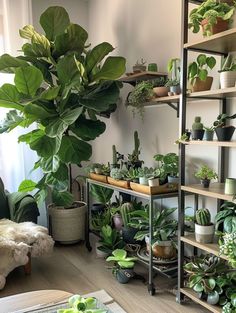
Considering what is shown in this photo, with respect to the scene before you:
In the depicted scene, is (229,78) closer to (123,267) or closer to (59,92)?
(59,92)

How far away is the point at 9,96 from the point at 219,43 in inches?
64.5

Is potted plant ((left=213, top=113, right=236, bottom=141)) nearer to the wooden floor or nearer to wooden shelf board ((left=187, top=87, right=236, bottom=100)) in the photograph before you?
wooden shelf board ((left=187, top=87, right=236, bottom=100))

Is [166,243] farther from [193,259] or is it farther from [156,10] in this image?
[156,10]

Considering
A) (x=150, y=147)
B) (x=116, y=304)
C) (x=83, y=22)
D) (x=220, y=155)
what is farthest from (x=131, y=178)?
(x=83, y=22)

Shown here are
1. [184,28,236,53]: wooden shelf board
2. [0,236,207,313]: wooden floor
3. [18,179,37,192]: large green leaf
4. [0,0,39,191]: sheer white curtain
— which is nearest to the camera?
[184,28,236,53]: wooden shelf board

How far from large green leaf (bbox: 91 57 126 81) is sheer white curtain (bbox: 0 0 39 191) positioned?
3.40 feet

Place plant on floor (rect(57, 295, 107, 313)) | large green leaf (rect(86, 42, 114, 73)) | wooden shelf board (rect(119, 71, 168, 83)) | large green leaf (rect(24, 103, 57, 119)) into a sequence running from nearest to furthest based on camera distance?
1. plant on floor (rect(57, 295, 107, 313))
2. large green leaf (rect(24, 103, 57, 119))
3. wooden shelf board (rect(119, 71, 168, 83))
4. large green leaf (rect(86, 42, 114, 73))

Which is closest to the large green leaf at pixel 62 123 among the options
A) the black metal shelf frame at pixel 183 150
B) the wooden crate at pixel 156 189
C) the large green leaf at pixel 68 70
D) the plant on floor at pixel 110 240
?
the large green leaf at pixel 68 70

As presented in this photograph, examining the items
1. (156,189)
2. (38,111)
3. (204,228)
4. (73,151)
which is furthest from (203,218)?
(38,111)

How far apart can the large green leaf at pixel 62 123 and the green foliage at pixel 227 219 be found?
4.12ft

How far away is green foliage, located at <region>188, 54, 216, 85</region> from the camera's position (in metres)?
2.05

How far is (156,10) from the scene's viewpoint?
109 inches

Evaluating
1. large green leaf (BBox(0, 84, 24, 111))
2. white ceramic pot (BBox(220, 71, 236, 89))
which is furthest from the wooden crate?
large green leaf (BBox(0, 84, 24, 111))

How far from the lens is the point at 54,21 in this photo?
2.88 m
